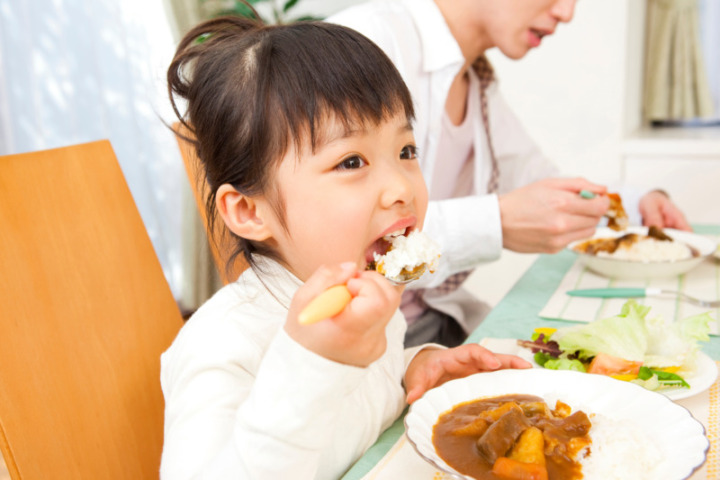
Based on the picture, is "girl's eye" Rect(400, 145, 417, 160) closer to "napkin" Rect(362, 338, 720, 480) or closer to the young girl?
the young girl

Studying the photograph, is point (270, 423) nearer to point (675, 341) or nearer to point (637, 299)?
point (675, 341)

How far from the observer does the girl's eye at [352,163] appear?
0.84 metres

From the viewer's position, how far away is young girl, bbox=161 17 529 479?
638 mm

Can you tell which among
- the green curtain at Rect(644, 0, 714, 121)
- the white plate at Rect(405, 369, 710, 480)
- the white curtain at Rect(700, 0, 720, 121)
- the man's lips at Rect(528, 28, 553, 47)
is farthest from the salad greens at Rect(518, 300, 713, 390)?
the white curtain at Rect(700, 0, 720, 121)

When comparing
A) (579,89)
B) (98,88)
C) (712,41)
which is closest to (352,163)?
(579,89)

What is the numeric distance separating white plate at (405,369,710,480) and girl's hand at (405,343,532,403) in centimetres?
7

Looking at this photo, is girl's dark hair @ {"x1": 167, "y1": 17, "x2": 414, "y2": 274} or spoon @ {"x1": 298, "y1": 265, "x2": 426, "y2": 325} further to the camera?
girl's dark hair @ {"x1": 167, "y1": 17, "x2": 414, "y2": 274}

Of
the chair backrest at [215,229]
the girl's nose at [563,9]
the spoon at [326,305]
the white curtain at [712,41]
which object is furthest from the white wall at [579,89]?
the spoon at [326,305]

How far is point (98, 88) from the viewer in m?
3.42

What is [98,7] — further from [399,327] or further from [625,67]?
[399,327]

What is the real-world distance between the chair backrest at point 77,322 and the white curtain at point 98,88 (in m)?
1.98

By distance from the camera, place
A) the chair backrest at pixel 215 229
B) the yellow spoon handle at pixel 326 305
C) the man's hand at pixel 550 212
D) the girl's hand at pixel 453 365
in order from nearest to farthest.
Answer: the yellow spoon handle at pixel 326 305 < the girl's hand at pixel 453 365 < the chair backrest at pixel 215 229 < the man's hand at pixel 550 212

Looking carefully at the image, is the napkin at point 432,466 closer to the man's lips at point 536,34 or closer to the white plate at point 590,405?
the white plate at point 590,405

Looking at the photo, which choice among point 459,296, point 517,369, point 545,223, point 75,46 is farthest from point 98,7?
point 517,369
